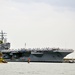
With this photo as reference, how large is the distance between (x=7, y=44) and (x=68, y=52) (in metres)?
21.3
